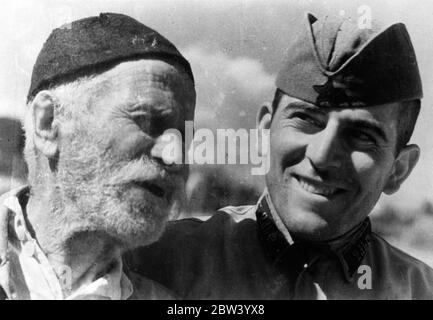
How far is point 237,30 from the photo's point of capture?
11.7 feet

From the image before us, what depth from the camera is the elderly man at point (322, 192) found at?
3352 mm

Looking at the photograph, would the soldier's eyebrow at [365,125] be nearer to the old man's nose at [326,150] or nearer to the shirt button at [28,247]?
the old man's nose at [326,150]

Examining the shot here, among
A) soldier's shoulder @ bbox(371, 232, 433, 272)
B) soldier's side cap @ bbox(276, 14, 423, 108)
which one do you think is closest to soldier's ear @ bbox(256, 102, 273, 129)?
soldier's side cap @ bbox(276, 14, 423, 108)

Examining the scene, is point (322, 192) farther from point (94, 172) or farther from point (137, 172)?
point (94, 172)

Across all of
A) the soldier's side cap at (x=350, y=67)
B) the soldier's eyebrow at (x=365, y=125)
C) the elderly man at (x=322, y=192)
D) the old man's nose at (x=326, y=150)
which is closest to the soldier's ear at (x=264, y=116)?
the elderly man at (x=322, y=192)

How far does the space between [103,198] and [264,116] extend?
32.4 inches

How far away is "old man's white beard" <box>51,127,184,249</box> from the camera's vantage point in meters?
3.34

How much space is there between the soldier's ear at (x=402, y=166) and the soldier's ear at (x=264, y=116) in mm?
601

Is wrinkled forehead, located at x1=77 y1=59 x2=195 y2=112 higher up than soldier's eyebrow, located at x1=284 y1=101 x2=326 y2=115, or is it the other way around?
wrinkled forehead, located at x1=77 y1=59 x2=195 y2=112

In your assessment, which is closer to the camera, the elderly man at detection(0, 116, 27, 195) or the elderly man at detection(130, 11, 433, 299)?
the elderly man at detection(130, 11, 433, 299)

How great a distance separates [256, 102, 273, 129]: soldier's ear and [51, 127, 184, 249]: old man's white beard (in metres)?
0.52

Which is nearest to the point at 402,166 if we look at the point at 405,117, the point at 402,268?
the point at 405,117

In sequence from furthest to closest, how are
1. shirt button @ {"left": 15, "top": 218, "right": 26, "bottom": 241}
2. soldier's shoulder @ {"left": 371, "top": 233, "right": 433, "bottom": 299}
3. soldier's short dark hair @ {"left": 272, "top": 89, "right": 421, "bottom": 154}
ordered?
soldier's shoulder @ {"left": 371, "top": 233, "right": 433, "bottom": 299}
soldier's short dark hair @ {"left": 272, "top": 89, "right": 421, "bottom": 154}
shirt button @ {"left": 15, "top": 218, "right": 26, "bottom": 241}

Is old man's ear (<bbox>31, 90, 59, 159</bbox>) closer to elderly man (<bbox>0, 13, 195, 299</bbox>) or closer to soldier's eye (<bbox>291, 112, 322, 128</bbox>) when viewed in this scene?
elderly man (<bbox>0, 13, 195, 299</bbox>)
